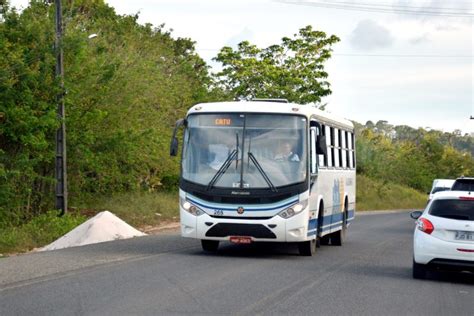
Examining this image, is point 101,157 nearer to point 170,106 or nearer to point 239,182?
point 170,106

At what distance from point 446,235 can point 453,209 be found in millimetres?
518

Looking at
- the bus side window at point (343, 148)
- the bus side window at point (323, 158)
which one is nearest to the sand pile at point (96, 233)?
the bus side window at point (343, 148)

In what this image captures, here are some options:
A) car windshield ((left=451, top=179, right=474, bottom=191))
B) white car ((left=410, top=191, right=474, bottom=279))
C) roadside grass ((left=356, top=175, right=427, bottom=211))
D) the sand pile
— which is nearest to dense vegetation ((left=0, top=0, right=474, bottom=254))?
the sand pile

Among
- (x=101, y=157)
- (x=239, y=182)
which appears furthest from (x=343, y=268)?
(x=101, y=157)

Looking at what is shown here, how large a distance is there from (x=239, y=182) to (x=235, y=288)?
515 centimetres

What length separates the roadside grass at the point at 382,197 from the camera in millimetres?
68500

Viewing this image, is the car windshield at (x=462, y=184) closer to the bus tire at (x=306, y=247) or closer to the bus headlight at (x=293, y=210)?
the bus tire at (x=306, y=247)

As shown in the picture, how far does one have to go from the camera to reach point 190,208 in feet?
62.5

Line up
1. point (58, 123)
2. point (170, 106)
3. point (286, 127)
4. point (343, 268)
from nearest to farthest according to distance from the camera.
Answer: point (343, 268)
point (286, 127)
point (58, 123)
point (170, 106)

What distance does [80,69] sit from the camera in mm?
31906

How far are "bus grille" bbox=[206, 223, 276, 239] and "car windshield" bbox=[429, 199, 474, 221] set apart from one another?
11.8 feet

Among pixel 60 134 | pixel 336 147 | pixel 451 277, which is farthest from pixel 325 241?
pixel 60 134

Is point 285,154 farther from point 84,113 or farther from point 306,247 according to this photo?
point 84,113

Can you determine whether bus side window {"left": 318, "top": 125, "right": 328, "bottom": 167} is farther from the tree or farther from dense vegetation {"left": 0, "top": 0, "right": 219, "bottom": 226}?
the tree
